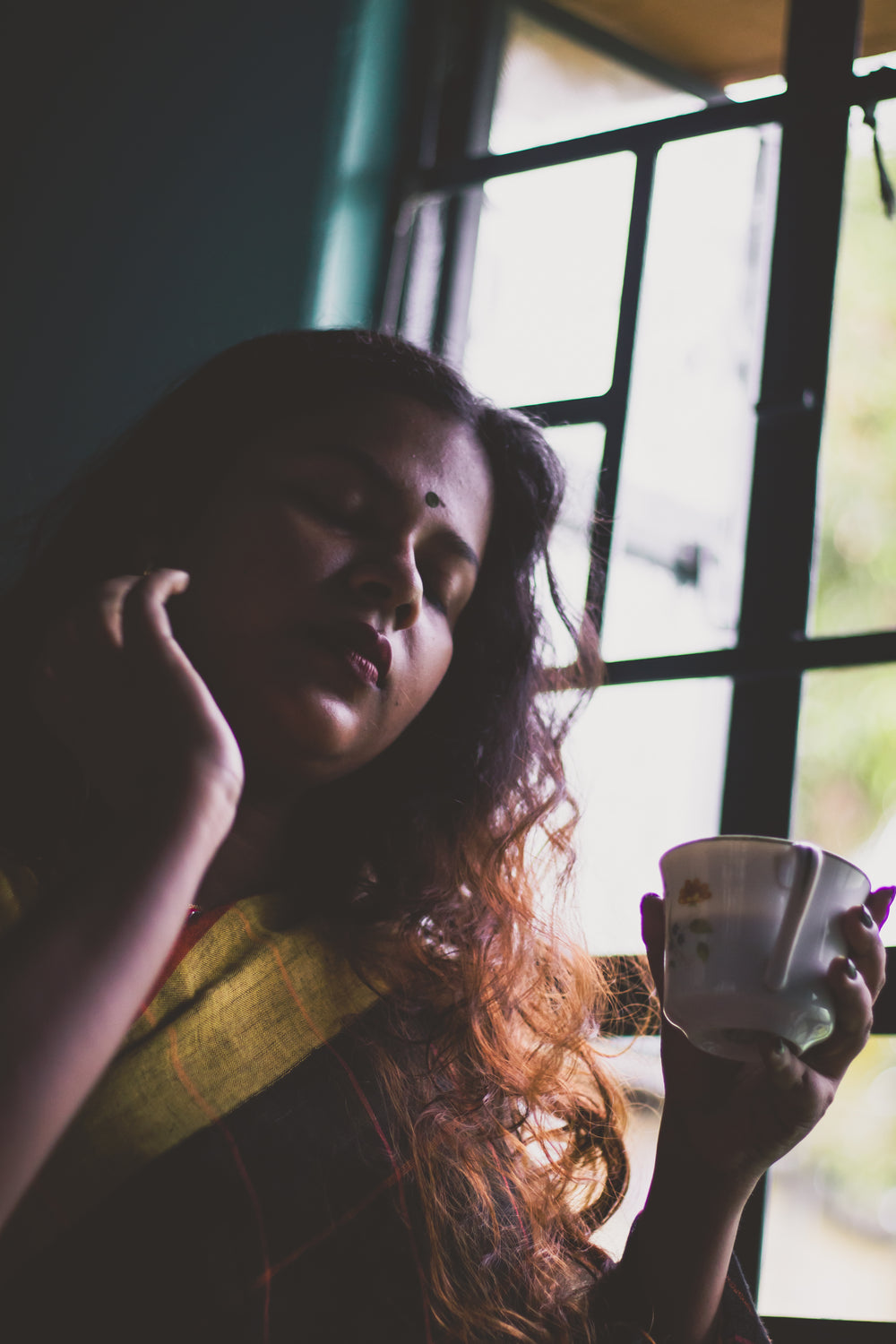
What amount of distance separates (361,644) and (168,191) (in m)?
1.02

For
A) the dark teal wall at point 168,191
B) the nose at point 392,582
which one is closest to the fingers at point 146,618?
the nose at point 392,582

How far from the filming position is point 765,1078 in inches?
35.2

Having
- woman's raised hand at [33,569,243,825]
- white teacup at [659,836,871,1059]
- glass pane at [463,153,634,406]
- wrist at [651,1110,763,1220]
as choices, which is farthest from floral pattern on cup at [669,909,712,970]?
glass pane at [463,153,634,406]

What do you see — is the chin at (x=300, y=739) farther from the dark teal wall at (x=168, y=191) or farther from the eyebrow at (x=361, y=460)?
the dark teal wall at (x=168, y=191)

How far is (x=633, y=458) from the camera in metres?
1.76

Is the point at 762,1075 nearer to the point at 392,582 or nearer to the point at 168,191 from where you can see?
the point at 392,582

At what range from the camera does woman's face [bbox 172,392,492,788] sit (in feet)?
3.27

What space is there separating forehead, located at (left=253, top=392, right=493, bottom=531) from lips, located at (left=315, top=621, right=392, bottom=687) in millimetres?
146

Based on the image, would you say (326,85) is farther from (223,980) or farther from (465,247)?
(223,980)

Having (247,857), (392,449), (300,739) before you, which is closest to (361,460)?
(392,449)

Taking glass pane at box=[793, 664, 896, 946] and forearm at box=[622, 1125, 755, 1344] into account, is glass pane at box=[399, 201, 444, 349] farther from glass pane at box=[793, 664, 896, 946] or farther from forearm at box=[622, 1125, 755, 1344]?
forearm at box=[622, 1125, 755, 1344]

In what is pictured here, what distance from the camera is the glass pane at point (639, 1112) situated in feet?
4.63

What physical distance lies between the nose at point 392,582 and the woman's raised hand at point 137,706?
0.23 m

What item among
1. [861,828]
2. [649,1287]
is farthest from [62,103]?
[649,1287]
